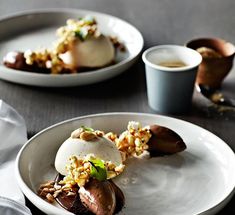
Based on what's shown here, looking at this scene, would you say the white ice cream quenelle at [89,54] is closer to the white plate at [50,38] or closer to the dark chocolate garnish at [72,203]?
the white plate at [50,38]

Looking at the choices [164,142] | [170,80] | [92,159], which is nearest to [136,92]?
[170,80]

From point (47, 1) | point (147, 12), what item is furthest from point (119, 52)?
point (47, 1)

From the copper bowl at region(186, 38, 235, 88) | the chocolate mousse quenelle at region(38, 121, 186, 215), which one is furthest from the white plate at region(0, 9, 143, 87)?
the chocolate mousse quenelle at region(38, 121, 186, 215)

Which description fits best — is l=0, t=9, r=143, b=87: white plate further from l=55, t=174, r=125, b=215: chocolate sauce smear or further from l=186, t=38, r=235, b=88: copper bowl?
l=55, t=174, r=125, b=215: chocolate sauce smear

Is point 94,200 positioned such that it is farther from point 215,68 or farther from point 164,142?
point 215,68

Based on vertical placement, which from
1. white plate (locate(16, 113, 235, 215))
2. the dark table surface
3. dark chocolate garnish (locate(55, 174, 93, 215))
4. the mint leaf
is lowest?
the dark table surface

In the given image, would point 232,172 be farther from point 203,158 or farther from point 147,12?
point 147,12
